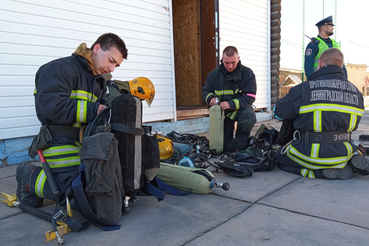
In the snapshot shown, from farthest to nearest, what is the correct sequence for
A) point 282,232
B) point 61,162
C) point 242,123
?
point 242,123 < point 61,162 < point 282,232

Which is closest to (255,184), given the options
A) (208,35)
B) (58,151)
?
(58,151)

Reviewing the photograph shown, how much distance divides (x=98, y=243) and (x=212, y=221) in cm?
80

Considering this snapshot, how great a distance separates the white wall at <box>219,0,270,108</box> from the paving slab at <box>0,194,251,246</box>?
591 centimetres

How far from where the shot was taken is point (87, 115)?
2.24 meters

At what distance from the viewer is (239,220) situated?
84.7 inches

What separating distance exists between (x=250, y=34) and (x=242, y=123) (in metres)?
5.03

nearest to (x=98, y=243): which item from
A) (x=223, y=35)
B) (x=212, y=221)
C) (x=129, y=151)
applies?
(x=129, y=151)

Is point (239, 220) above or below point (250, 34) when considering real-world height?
below

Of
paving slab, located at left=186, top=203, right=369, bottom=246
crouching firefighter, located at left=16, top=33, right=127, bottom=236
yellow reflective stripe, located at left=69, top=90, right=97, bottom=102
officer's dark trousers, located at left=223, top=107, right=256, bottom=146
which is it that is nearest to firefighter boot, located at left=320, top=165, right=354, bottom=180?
paving slab, located at left=186, top=203, right=369, bottom=246

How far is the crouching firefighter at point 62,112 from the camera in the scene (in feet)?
7.13

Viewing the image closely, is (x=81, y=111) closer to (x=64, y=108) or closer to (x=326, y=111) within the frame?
(x=64, y=108)

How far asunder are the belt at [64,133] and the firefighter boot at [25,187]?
0.38m

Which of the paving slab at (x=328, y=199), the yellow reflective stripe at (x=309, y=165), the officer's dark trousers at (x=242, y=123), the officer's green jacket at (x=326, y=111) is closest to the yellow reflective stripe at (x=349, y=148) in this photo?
the officer's green jacket at (x=326, y=111)

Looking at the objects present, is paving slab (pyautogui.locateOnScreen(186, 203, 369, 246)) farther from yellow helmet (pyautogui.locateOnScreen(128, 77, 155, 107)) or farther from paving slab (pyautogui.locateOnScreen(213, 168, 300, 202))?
yellow helmet (pyautogui.locateOnScreen(128, 77, 155, 107))
